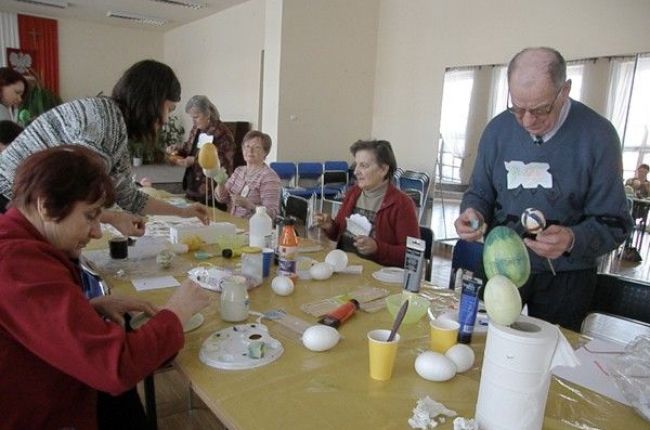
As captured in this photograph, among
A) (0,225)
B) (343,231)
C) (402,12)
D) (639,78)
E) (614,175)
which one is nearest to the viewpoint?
(0,225)

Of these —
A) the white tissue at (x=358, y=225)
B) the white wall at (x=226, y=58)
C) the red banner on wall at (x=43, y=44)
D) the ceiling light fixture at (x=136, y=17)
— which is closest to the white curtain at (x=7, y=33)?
the red banner on wall at (x=43, y=44)

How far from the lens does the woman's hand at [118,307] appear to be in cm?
121

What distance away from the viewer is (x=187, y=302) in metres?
1.13

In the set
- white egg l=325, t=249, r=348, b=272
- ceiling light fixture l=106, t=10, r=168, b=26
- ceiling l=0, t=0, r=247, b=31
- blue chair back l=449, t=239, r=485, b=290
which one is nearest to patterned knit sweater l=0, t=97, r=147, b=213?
white egg l=325, t=249, r=348, b=272

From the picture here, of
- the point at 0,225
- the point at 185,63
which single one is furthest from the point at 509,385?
the point at 185,63

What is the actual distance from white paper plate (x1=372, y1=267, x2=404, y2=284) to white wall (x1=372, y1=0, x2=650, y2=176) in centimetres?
354

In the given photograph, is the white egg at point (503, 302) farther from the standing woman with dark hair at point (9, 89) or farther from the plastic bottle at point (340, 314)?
the standing woman with dark hair at point (9, 89)

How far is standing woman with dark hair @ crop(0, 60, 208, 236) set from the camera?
5.81 feet

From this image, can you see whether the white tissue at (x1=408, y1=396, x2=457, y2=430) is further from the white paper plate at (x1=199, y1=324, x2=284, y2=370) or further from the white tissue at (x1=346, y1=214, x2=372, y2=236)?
the white tissue at (x1=346, y1=214, x2=372, y2=236)

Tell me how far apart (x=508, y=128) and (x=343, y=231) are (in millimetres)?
1059

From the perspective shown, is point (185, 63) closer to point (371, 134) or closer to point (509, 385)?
point (371, 134)

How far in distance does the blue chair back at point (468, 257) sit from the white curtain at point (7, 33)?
9440 millimetres

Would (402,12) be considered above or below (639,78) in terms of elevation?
above

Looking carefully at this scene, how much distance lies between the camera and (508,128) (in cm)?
174
